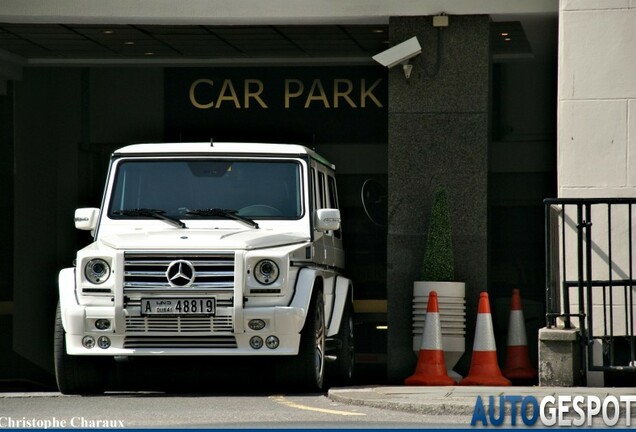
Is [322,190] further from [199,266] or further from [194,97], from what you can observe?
[194,97]

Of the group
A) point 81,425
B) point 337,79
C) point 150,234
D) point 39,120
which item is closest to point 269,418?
point 81,425

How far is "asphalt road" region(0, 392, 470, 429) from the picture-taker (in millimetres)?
10117

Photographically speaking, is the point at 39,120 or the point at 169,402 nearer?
the point at 169,402

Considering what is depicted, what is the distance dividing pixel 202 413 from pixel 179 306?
1.70 metres

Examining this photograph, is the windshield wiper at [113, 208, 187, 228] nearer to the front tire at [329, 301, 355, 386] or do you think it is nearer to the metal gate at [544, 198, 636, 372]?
the front tire at [329, 301, 355, 386]

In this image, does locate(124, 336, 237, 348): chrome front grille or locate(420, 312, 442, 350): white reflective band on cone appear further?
locate(420, 312, 442, 350): white reflective band on cone

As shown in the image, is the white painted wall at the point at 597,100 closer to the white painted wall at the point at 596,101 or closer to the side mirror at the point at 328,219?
the white painted wall at the point at 596,101

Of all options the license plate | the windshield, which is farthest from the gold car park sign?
the license plate

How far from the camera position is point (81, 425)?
10.1 meters

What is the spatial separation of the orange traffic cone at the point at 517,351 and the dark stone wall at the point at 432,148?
690mm

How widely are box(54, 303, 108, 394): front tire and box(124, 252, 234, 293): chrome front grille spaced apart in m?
0.88

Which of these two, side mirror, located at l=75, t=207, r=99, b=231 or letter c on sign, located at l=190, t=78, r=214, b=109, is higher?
letter c on sign, located at l=190, t=78, r=214, b=109

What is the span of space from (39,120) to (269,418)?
1106cm

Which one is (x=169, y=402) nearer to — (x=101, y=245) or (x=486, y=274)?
(x=101, y=245)
